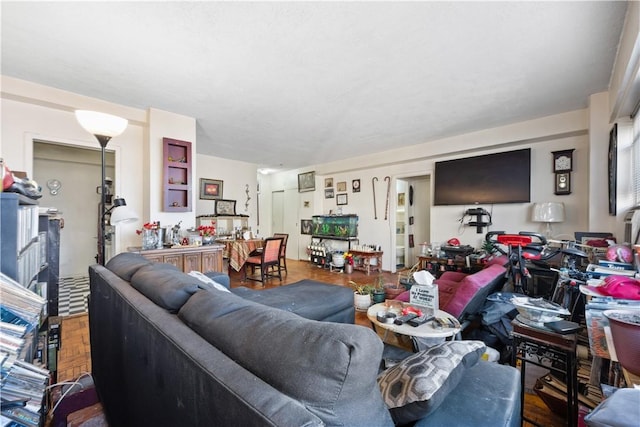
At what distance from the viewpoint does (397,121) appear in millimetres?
3953

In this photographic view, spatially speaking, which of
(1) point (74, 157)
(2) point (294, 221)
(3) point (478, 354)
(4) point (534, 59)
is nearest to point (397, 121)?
(4) point (534, 59)

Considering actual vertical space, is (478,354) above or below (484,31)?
below

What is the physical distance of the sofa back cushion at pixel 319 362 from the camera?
58 cm

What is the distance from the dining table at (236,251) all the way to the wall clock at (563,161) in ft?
16.8

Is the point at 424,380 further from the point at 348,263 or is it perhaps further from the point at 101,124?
the point at 348,263

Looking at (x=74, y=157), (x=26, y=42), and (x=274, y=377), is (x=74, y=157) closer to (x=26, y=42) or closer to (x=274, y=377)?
(x=26, y=42)

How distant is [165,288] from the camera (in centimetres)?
117

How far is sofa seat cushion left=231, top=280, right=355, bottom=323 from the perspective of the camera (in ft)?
6.88

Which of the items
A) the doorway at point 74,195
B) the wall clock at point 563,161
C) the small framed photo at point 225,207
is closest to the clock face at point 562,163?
the wall clock at point 563,161

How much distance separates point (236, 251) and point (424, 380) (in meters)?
4.45

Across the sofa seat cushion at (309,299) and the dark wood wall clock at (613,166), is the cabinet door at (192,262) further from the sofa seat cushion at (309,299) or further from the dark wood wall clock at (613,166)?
the dark wood wall clock at (613,166)

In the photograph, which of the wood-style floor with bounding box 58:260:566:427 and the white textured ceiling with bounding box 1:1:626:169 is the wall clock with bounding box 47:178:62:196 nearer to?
the white textured ceiling with bounding box 1:1:626:169

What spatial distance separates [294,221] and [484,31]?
6319 millimetres

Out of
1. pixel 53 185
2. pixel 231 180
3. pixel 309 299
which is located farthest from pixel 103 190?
pixel 231 180
